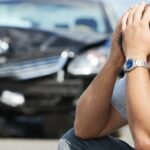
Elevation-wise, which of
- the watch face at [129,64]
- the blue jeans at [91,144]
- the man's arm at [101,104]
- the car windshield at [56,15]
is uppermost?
the watch face at [129,64]

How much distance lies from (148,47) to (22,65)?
2.61 m

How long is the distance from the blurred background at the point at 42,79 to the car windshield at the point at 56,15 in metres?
0.76

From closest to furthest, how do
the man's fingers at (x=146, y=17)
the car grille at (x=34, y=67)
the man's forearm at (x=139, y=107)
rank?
the man's forearm at (x=139, y=107), the man's fingers at (x=146, y=17), the car grille at (x=34, y=67)

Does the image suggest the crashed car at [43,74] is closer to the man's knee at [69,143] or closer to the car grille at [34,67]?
the car grille at [34,67]

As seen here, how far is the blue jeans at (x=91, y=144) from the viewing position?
2.77 m

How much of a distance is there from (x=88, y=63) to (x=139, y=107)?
269 cm

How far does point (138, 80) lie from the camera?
2.48 m

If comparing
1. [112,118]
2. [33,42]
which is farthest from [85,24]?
[112,118]

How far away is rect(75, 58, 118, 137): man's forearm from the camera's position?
2.67 meters

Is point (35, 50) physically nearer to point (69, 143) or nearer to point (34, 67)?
point (34, 67)

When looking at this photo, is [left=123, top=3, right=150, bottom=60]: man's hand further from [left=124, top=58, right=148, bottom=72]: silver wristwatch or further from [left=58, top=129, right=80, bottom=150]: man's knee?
[left=58, top=129, right=80, bottom=150]: man's knee

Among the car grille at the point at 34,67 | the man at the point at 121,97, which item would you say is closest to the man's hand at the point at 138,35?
the man at the point at 121,97

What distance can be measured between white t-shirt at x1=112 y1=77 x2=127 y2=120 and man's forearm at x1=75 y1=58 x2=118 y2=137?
0.13ft

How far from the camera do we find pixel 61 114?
515 cm
